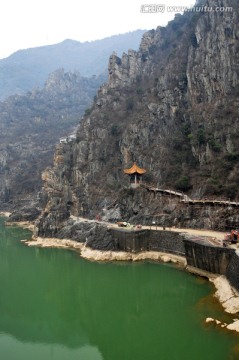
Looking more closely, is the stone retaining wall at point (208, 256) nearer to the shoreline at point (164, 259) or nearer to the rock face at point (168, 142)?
the shoreline at point (164, 259)

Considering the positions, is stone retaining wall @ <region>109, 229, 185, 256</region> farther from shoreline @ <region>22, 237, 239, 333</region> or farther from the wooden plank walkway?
the wooden plank walkway

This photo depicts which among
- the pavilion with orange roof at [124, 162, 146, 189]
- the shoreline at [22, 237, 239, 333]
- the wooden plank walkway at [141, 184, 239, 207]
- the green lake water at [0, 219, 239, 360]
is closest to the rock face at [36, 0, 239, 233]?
the wooden plank walkway at [141, 184, 239, 207]

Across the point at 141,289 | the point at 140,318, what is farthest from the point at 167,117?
the point at 140,318

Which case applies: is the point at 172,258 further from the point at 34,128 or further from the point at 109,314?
the point at 34,128

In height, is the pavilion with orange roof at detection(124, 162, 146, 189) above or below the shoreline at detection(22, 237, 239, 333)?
above

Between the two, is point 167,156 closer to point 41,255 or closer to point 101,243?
point 101,243

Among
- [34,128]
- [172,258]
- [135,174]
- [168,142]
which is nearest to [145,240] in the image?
[172,258]

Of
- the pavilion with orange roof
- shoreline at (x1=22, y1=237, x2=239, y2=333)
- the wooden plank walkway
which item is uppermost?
the pavilion with orange roof
